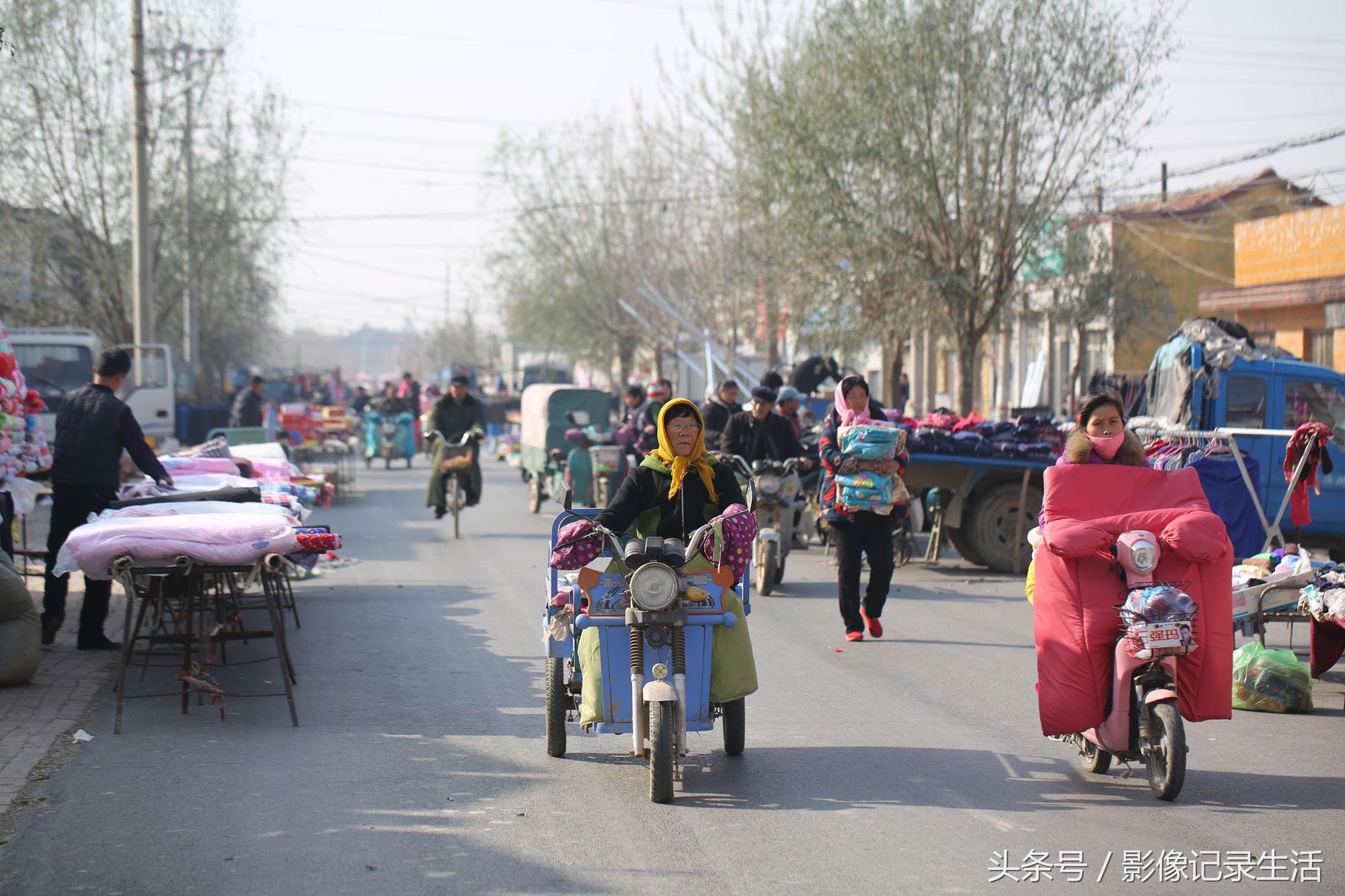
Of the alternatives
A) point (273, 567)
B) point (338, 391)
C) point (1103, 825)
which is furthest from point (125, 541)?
point (338, 391)

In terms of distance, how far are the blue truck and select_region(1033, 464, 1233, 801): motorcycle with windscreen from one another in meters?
6.65

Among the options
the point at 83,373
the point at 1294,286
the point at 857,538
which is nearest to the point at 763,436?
the point at 857,538

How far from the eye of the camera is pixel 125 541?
703 cm

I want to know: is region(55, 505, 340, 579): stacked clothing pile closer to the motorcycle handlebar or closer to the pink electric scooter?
the pink electric scooter

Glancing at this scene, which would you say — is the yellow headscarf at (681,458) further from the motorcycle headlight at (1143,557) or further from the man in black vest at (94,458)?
the man in black vest at (94,458)

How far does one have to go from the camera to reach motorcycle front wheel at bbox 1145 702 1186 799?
565 centimetres

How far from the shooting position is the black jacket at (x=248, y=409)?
25859 mm

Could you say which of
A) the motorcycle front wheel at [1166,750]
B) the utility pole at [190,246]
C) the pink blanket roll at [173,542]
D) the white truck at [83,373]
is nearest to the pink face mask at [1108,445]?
the motorcycle front wheel at [1166,750]

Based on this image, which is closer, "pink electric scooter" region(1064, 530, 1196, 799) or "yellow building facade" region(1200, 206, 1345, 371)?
"pink electric scooter" region(1064, 530, 1196, 799)

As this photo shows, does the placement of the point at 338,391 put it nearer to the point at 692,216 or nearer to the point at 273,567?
the point at 692,216

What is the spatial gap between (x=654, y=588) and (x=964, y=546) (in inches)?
343

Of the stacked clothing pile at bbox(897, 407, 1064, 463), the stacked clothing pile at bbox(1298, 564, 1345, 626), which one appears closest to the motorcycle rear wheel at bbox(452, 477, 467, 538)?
the stacked clothing pile at bbox(897, 407, 1064, 463)

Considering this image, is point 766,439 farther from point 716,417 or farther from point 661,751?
point 661,751

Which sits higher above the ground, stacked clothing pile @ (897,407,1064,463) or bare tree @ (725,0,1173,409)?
bare tree @ (725,0,1173,409)
